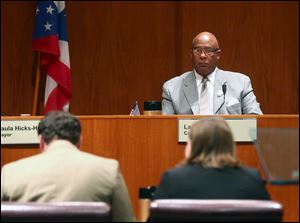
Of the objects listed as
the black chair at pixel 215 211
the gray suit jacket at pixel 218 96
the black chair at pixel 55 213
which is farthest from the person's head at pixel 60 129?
the gray suit jacket at pixel 218 96

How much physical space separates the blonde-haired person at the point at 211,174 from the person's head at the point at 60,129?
52 centimetres

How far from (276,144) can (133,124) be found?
45.0 inches

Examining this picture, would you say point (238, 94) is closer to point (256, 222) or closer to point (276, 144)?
point (276, 144)

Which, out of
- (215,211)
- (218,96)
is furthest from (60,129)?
(218,96)

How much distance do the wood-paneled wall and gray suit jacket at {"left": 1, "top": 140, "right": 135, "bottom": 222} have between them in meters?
3.68

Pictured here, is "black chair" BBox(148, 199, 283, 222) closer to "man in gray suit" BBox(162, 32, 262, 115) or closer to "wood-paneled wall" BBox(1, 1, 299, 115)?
"man in gray suit" BBox(162, 32, 262, 115)

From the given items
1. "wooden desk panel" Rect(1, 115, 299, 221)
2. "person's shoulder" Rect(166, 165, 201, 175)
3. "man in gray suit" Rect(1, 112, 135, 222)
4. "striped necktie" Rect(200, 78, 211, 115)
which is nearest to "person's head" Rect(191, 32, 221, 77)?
"striped necktie" Rect(200, 78, 211, 115)

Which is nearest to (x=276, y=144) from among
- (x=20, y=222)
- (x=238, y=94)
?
(x=20, y=222)

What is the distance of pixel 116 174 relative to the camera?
10.5 feet

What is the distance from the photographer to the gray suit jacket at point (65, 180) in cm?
307

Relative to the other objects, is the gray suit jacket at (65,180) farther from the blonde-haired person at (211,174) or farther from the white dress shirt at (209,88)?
the white dress shirt at (209,88)

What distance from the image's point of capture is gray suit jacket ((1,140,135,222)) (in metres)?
3.07

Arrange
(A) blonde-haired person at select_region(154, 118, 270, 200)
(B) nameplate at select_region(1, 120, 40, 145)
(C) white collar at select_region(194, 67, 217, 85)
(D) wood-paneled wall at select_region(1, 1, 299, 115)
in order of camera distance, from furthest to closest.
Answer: (D) wood-paneled wall at select_region(1, 1, 299, 115) → (C) white collar at select_region(194, 67, 217, 85) → (B) nameplate at select_region(1, 120, 40, 145) → (A) blonde-haired person at select_region(154, 118, 270, 200)

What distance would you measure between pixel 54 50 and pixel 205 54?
5.73 ft
